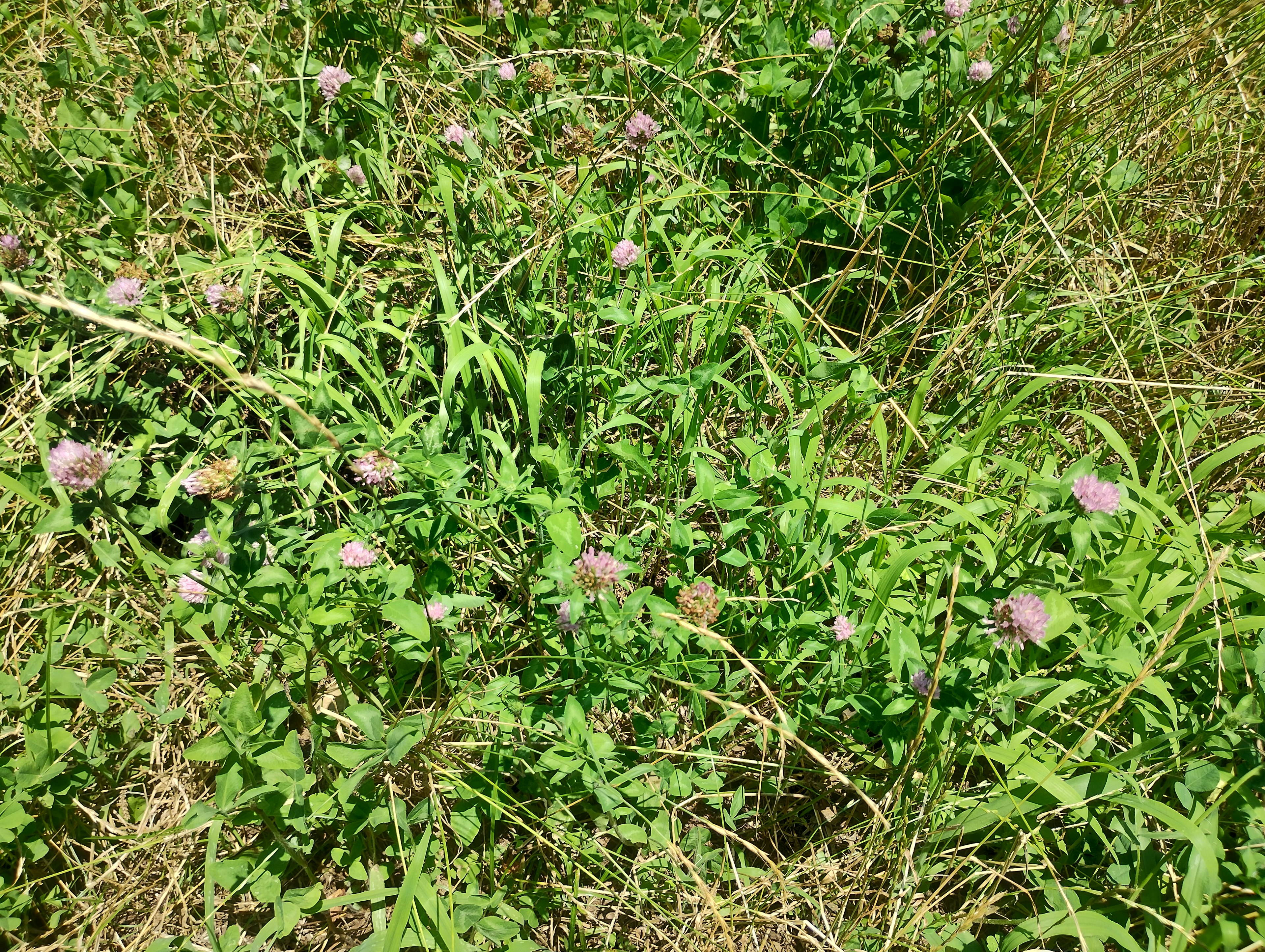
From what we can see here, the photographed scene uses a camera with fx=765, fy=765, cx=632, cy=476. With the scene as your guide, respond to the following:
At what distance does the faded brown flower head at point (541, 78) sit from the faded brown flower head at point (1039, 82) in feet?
4.65

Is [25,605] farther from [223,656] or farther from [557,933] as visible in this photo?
[557,933]

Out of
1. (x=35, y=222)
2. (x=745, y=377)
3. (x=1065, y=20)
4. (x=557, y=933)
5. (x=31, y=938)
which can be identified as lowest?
(x=31, y=938)

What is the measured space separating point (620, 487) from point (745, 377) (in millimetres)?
466

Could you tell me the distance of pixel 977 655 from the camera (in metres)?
1.52

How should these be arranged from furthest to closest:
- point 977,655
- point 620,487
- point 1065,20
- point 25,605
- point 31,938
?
point 1065,20
point 620,487
point 25,605
point 31,938
point 977,655

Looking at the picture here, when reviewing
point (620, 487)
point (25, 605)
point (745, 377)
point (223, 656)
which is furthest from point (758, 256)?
point (25, 605)

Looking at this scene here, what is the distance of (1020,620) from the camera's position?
1.44m

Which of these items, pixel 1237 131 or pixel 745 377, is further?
pixel 1237 131

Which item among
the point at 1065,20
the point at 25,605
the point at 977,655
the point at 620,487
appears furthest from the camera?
the point at 1065,20

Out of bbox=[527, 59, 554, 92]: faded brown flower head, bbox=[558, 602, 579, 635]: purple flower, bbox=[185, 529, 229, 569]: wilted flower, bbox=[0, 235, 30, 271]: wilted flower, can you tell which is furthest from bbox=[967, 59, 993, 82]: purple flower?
bbox=[0, 235, 30, 271]: wilted flower

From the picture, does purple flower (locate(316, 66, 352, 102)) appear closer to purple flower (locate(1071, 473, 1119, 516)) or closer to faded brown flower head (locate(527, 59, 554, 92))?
faded brown flower head (locate(527, 59, 554, 92))

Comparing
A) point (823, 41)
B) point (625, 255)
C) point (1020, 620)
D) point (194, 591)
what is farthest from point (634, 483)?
point (823, 41)

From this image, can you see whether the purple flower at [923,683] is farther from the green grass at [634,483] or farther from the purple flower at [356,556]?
the purple flower at [356,556]

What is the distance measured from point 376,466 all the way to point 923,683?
1.20 m
